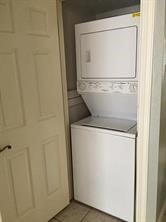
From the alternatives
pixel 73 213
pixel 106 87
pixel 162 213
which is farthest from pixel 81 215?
pixel 106 87

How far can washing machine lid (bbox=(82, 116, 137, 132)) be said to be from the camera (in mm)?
1749

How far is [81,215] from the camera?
1951 mm

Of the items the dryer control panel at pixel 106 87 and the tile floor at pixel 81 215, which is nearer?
the dryer control panel at pixel 106 87

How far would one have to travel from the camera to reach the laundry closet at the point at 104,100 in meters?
1.65

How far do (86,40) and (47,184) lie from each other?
141 cm

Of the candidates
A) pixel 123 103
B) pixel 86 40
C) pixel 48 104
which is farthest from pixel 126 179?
pixel 86 40

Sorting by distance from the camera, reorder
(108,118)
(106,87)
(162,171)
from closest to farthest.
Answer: (162,171) → (106,87) → (108,118)

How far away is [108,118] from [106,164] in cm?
48

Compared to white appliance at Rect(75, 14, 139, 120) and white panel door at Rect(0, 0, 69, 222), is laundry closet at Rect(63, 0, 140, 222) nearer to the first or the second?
white appliance at Rect(75, 14, 139, 120)

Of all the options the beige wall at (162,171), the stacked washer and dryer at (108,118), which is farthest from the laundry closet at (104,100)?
the beige wall at (162,171)

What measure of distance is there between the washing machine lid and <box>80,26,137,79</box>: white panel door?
44cm

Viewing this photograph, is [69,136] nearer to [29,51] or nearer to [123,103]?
[123,103]

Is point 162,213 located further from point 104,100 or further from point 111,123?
point 104,100

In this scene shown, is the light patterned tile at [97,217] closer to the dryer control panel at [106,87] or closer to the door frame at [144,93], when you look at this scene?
→ the door frame at [144,93]
